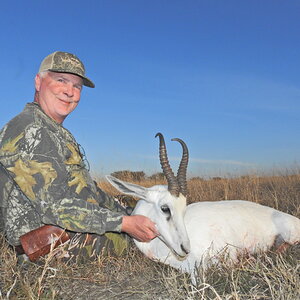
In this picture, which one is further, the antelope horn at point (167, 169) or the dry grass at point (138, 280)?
the antelope horn at point (167, 169)

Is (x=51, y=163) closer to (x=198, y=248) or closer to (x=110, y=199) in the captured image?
(x=110, y=199)

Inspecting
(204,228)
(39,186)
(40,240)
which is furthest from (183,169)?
(40,240)

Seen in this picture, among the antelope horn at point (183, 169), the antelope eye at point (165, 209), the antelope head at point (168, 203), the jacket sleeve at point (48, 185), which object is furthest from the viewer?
the antelope horn at point (183, 169)

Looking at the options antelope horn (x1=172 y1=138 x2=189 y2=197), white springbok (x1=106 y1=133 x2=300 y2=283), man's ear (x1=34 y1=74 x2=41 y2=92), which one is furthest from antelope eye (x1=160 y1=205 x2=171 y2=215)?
man's ear (x1=34 y1=74 x2=41 y2=92)

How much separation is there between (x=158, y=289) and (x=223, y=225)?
156 centimetres

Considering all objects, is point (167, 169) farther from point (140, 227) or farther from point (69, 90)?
point (69, 90)

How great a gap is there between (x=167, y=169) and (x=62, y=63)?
5.61 ft

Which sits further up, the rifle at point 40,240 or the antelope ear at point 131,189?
the antelope ear at point 131,189

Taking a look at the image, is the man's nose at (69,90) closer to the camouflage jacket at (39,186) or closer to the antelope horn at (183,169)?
the camouflage jacket at (39,186)

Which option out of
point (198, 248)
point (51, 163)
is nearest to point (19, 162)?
point (51, 163)

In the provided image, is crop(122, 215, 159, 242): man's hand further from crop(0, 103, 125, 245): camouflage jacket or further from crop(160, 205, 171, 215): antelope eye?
crop(160, 205, 171, 215): antelope eye

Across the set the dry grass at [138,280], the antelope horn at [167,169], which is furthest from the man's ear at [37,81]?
the dry grass at [138,280]

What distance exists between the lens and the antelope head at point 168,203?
411cm

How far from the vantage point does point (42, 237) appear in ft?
12.3
